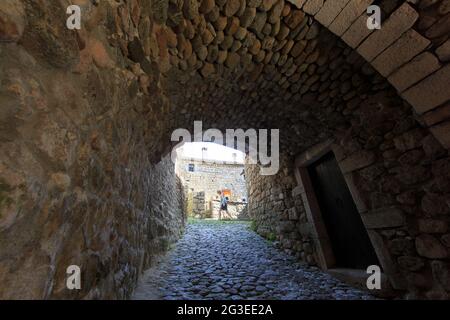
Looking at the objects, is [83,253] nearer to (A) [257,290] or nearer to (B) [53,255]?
(B) [53,255]

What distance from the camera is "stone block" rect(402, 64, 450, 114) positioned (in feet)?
5.65

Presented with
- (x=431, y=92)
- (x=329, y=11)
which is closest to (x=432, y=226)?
(x=431, y=92)

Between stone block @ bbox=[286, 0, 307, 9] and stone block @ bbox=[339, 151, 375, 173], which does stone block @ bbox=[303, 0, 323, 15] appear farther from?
stone block @ bbox=[339, 151, 375, 173]

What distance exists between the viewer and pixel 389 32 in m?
1.81

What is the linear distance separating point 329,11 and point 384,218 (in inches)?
97.2

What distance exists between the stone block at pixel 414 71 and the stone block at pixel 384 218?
4.81ft

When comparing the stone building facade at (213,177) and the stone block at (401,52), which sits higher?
the stone building facade at (213,177)

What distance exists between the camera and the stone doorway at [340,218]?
3230mm

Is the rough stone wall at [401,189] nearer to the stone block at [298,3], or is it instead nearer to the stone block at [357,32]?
the stone block at [357,32]

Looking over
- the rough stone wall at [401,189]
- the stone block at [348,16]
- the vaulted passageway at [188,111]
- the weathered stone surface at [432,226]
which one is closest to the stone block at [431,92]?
the vaulted passageway at [188,111]

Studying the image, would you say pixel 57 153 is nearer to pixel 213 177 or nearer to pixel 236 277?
pixel 236 277

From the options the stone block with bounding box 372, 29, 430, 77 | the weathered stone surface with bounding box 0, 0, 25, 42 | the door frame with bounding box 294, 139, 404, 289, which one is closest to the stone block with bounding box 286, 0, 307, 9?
the stone block with bounding box 372, 29, 430, 77
